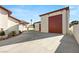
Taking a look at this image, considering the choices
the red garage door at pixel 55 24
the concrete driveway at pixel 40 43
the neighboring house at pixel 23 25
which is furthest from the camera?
the red garage door at pixel 55 24

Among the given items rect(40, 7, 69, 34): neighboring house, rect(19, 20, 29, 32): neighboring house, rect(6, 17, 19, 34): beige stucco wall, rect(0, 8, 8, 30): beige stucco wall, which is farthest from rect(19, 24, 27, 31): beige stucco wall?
rect(40, 7, 69, 34): neighboring house

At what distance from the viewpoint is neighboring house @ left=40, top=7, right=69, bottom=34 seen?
21.9ft

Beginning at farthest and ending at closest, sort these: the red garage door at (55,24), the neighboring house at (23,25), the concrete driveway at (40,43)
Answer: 1. the red garage door at (55,24)
2. the neighboring house at (23,25)
3. the concrete driveway at (40,43)

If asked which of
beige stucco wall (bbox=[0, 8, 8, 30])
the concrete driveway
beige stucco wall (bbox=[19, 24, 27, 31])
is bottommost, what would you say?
the concrete driveway

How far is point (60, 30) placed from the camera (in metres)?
6.69

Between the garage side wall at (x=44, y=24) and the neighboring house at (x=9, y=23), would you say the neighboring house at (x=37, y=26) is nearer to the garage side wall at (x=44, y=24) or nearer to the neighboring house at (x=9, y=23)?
the garage side wall at (x=44, y=24)

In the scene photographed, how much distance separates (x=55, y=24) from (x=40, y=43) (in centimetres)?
113

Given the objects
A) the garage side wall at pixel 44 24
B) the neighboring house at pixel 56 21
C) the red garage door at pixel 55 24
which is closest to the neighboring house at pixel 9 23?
the garage side wall at pixel 44 24

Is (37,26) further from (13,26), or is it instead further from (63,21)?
(63,21)

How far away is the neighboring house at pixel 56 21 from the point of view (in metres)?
6.66

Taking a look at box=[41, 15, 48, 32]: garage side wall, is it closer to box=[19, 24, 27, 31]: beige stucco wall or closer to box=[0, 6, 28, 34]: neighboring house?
box=[19, 24, 27, 31]: beige stucco wall

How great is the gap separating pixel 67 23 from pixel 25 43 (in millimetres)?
2027

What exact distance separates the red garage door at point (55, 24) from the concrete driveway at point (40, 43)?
214 mm

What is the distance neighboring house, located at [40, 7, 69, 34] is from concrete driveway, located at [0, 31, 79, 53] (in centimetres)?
23
